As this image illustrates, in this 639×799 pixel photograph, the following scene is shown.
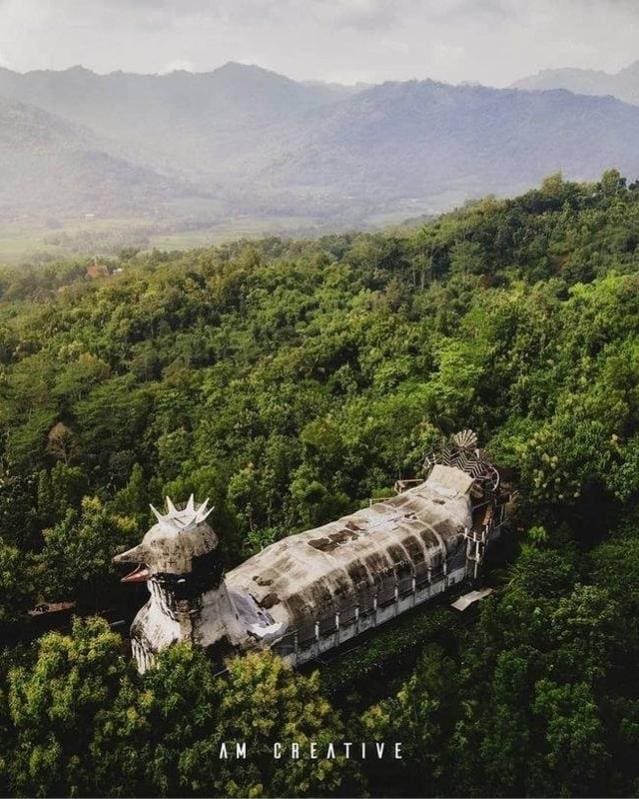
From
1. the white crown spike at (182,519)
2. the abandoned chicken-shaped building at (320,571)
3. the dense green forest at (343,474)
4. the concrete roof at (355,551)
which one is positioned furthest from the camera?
the concrete roof at (355,551)

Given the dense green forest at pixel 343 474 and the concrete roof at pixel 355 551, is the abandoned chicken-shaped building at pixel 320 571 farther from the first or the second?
the dense green forest at pixel 343 474

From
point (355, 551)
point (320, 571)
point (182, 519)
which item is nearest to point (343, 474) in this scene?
point (355, 551)

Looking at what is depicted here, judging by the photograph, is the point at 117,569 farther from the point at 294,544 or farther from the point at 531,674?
the point at 531,674

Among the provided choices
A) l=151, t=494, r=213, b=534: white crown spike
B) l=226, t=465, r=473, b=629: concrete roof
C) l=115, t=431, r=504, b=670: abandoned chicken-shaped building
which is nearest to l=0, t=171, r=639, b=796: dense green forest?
l=115, t=431, r=504, b=670: abandoned chicken-shaped building

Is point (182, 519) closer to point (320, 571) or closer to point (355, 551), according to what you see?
point (320, 571)

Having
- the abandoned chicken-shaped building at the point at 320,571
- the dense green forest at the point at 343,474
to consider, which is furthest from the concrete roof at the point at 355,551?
the dense green forest at the point at 343,474
